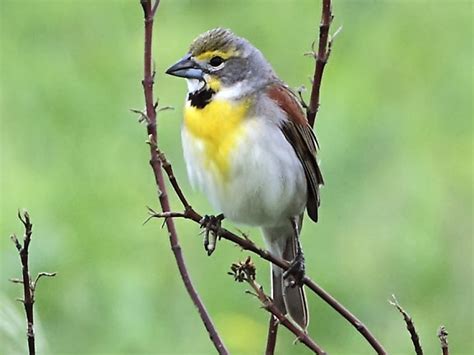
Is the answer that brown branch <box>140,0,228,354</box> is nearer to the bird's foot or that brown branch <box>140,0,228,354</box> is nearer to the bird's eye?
the bird's foot

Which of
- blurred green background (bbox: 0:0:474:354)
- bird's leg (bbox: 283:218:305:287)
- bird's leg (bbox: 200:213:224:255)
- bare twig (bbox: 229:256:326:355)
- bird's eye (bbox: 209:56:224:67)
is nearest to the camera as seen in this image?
bare twig (bbox: 229:256:326:355)

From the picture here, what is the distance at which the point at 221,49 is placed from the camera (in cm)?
416

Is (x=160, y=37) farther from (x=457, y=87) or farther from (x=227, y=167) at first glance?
(x=227, y=167)

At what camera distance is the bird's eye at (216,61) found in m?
4.13

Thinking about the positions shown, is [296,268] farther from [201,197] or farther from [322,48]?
[201,197]

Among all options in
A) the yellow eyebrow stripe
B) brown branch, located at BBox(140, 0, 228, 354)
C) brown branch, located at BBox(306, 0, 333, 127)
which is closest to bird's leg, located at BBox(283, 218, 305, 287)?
brown branch, located at BBox(140, 0, 228, 354)

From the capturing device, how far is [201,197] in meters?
5.94

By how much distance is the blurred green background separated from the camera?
517 centimetres

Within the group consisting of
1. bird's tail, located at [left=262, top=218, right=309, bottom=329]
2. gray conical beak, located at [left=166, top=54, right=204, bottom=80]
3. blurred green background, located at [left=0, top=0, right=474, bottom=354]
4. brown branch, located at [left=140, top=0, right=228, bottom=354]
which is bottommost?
brown branch, located at [left=140, top=0, right=228, bottom=354]

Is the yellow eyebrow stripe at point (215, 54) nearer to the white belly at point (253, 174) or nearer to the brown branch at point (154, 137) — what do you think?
the white belly at point (253, 174)

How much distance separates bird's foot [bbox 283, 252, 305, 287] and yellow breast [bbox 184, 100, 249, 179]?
341 mm

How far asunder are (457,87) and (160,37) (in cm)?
148

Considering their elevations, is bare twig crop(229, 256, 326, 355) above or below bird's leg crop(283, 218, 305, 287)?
below

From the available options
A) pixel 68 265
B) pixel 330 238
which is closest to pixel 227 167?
pixel 68 265
